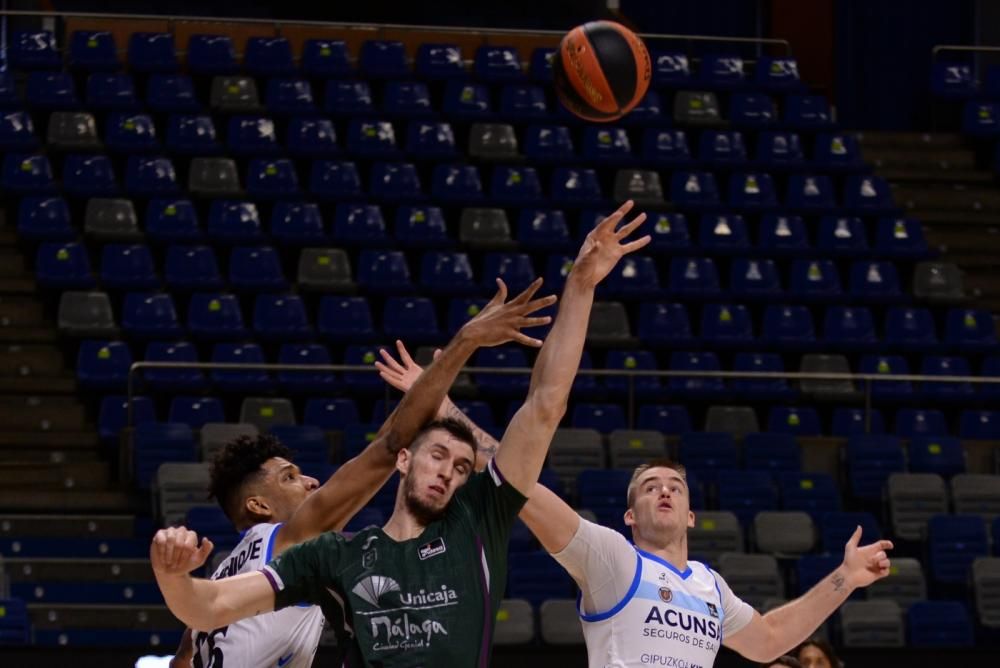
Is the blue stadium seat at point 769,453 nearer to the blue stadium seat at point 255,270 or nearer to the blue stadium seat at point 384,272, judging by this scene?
the blue stadium seat at point 384,272

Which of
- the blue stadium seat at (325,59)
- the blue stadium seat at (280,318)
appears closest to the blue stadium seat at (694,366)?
the blue stadium seat at (280,318)

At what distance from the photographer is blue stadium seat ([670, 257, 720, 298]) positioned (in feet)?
52.5

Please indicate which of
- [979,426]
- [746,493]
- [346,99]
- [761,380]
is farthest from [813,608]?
[346,99]

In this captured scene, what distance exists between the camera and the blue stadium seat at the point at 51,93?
16.8 metres

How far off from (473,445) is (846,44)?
1789cm

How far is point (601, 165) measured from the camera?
57.0ft

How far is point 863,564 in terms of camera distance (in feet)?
19.8

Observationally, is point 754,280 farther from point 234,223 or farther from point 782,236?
point 234,223

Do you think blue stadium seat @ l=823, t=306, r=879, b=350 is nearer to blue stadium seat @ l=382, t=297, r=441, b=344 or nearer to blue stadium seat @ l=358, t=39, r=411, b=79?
blue stadium seat @ l=382, t=297, r=441, b=344

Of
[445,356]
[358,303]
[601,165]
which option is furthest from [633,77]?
[601,165]

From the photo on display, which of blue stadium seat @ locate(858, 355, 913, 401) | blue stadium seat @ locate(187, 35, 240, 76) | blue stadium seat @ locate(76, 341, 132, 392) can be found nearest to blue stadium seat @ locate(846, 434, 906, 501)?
blue stadium seat @ locate(858, 355, 913, 401)

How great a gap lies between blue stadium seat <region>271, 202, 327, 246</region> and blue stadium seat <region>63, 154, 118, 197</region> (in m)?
1.57

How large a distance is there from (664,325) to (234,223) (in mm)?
4129

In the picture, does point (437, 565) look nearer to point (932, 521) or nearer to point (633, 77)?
point (633, 77)
